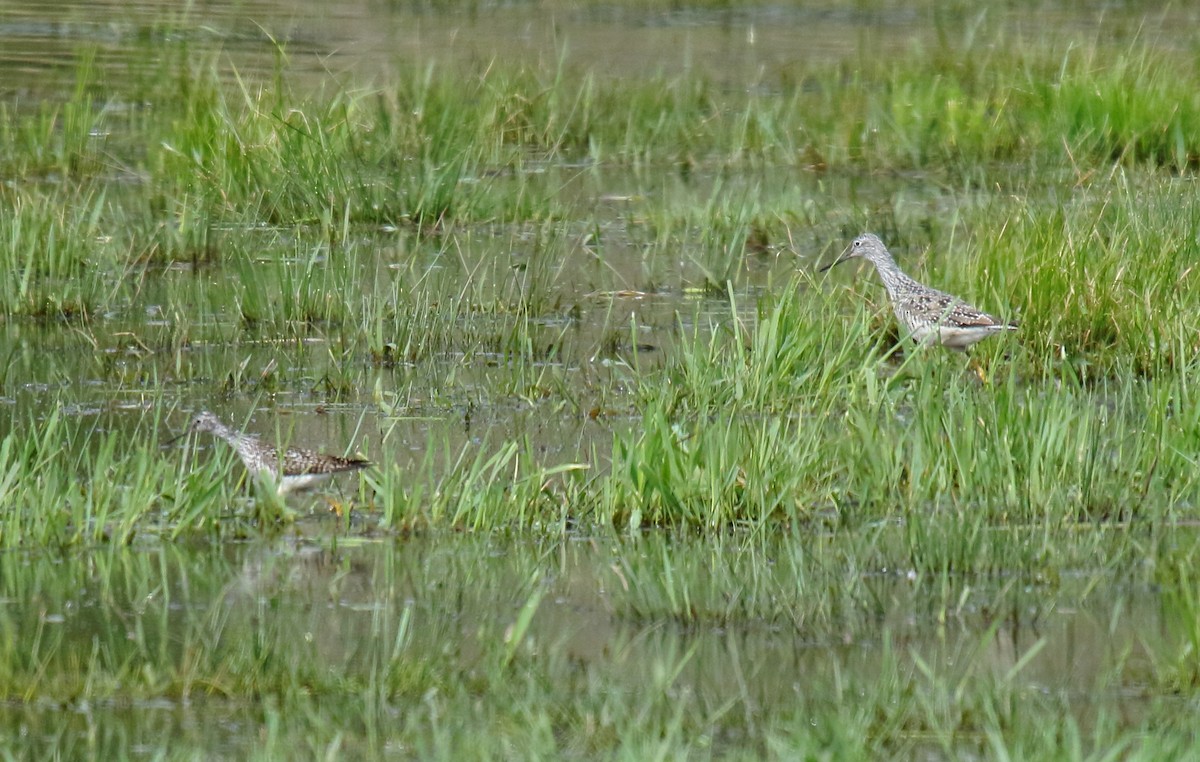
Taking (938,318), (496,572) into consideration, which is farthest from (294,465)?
(938,318)

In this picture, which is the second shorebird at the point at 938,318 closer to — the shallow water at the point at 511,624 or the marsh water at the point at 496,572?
the marsh water at the point at 496,572

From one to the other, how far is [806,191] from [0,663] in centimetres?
795

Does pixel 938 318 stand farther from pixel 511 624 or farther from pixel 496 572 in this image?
pixel 511 624

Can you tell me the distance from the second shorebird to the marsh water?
833mm

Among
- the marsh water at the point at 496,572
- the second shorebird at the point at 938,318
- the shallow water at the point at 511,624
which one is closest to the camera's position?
the shallow water at the point at 511,624

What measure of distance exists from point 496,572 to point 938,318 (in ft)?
8.88

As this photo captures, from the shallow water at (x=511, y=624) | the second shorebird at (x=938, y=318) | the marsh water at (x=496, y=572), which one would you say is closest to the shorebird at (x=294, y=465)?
the marsh water at (x=496, y=572)

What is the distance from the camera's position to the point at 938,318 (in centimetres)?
727

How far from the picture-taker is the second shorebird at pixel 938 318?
23.9 ft

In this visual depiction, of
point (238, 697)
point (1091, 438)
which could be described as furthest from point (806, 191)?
point (238, 697)

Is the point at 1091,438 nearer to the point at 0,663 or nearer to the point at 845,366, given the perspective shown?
the point at 845,366

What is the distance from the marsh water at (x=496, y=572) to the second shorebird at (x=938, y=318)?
833 mm

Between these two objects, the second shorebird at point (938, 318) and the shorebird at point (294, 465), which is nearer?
the shorebird at point (294, 465)

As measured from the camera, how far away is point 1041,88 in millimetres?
12461
